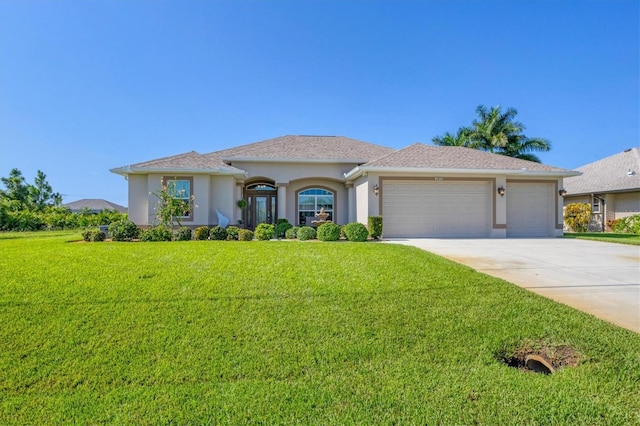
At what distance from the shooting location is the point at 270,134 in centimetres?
2052

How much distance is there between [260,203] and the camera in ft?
56.2

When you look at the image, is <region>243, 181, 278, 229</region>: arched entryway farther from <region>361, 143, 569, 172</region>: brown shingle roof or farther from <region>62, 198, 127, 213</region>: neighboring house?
<region>62, 198, 127, 213</region>: neighboring house

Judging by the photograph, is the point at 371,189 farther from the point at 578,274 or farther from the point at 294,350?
the point at 294,350

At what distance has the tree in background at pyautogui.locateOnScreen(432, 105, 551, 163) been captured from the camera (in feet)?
81.3

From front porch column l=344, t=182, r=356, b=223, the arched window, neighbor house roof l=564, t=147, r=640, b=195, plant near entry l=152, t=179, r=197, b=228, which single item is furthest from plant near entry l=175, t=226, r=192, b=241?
neighbor house roof l=564, t=147, r=640, b=195

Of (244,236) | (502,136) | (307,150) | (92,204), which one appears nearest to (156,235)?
(244,236)

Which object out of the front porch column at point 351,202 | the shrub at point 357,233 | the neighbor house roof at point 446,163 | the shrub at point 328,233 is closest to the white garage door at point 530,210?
the neighbor house roof at point 446,163

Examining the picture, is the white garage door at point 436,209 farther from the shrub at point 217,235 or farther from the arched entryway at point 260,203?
the shrub at point 217,235

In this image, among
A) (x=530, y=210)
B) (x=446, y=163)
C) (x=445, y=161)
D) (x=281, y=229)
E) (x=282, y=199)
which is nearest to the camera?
(x=446, y=163)

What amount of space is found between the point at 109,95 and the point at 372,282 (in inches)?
682

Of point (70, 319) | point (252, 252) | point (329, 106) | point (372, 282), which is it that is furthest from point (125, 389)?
point (329, 106)

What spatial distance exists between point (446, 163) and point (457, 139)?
14.6 metres

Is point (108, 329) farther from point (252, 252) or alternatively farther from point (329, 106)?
point (329, 106)

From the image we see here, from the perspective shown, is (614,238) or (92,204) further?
(92,204)
